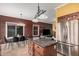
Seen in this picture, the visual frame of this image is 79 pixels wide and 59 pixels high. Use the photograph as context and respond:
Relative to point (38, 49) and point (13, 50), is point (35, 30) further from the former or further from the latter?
point (13, 50)

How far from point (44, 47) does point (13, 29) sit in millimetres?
658

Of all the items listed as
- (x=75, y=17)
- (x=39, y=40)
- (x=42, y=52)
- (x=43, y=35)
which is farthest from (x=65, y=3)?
(x=42, y=52)

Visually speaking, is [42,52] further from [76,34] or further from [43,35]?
[76,34]

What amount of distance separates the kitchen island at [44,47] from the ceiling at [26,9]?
0.39 metres

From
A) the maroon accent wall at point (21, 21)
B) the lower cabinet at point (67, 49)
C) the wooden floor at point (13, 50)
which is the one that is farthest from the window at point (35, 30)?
the lower cabinet at point (67, 49)

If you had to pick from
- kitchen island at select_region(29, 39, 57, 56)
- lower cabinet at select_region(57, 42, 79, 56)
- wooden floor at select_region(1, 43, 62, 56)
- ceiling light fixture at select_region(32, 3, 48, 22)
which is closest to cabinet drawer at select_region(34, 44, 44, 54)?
kitchen island at select_region(29, 39, 57, 56)

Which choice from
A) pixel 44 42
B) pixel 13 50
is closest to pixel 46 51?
pixel 44 42

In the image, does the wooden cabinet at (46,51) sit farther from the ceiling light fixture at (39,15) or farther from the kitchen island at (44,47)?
the ceiling light fixture at (39,15)

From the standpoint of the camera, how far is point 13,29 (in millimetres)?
1882

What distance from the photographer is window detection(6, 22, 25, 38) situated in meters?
1.83

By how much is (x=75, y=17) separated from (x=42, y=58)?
92 cm

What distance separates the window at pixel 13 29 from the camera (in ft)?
6.02

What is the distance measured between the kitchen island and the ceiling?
39 centimetres

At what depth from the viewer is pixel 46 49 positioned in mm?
1816
